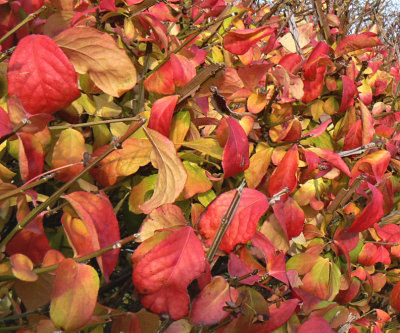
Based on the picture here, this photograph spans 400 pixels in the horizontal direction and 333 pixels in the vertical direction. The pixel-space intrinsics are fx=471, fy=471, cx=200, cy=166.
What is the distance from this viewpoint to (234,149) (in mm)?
654

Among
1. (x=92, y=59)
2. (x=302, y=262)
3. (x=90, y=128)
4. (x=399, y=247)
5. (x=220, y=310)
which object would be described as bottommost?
(x=399, y=247)

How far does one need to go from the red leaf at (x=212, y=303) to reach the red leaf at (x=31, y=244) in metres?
0.19

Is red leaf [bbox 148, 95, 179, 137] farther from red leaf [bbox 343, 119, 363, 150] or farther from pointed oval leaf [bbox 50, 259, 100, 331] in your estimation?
red leaf [bbox 343, 119, 363, 150]

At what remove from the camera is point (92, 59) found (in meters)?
0.60

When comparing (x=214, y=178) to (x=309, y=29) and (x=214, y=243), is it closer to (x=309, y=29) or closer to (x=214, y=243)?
(x=214, y=243)

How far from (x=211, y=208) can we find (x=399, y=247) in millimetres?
610

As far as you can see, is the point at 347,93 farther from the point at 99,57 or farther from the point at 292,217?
the point at 99,57

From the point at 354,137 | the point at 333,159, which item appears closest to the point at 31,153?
the point at 333,159

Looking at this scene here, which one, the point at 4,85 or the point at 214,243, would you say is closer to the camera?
the point at 214,243

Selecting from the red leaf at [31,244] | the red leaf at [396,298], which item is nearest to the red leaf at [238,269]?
the red leaf at [31,244]

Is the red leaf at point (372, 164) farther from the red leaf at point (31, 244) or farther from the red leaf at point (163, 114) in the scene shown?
the red leaf at point (31, 244)

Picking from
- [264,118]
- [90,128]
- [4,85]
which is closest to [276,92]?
[264,118]

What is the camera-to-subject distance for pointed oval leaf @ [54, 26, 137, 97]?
597mm

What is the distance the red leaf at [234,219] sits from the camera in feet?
2.01
